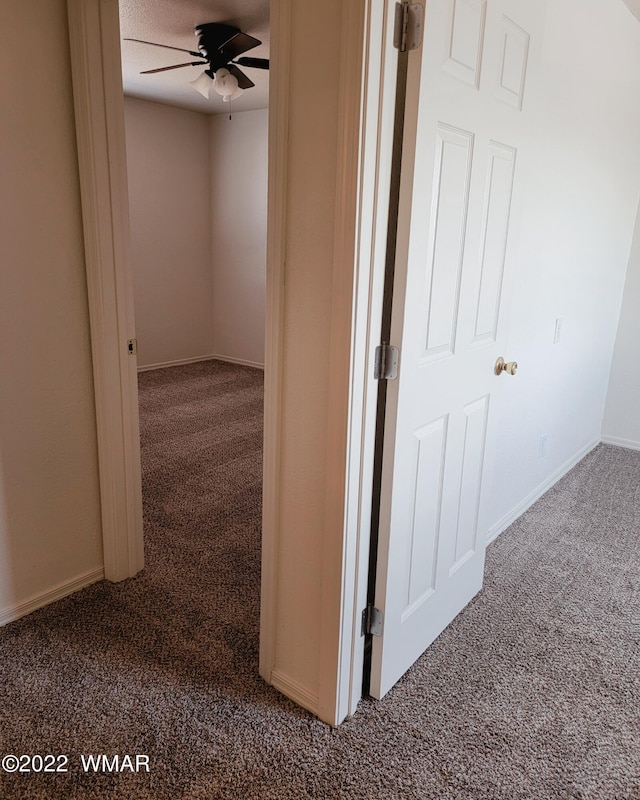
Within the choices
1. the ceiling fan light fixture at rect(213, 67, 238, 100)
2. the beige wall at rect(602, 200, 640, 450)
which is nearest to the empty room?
the ceiling fan light fixture at rect(213, 67, 238, 100)

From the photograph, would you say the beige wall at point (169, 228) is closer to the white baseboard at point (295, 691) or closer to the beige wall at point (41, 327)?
the beige wall at point (41, 327)

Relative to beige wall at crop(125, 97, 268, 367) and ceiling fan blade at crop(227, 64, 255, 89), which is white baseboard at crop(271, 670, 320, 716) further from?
beige wall at crop(125, 97, 268, 367)

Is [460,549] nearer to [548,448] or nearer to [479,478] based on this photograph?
[479,478]

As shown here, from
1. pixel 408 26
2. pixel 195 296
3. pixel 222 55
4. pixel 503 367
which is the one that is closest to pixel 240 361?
pixel 195 296

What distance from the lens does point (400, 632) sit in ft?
6.19

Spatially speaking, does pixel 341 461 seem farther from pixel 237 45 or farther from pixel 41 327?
pixel 237 45

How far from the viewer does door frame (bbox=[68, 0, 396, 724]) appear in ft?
4.62

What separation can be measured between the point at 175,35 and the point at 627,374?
3.63 metres

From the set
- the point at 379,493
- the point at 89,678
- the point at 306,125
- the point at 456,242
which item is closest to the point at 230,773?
the point at 89,678

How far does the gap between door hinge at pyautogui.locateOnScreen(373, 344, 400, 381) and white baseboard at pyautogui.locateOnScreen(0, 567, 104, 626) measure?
5.03ft

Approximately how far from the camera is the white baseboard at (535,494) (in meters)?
2.92

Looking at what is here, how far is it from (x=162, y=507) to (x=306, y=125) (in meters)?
2.12

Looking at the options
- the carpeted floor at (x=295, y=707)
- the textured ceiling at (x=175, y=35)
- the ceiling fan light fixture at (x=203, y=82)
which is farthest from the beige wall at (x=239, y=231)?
the carpeted floor at (x=295, y=707)

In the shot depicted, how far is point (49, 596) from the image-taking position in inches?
89.3
